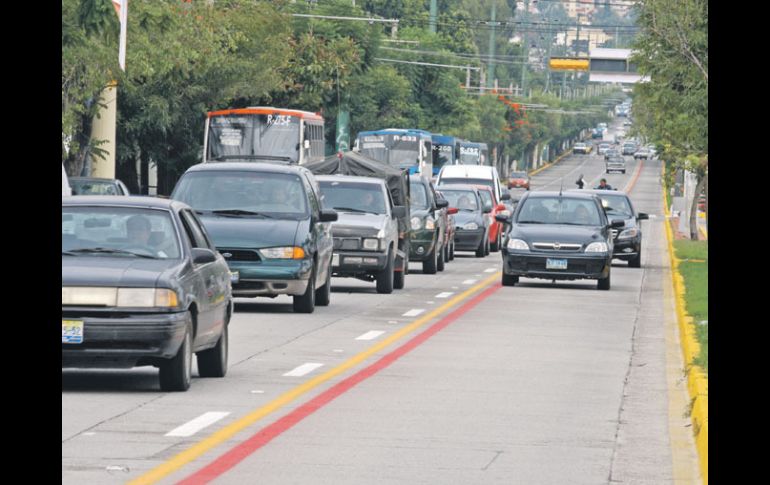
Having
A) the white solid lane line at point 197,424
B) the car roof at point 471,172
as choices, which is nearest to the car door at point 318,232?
the white solid lane line at point 197,424

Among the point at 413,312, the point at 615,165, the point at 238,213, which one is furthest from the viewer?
the point at 615,165

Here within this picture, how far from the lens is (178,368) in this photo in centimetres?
1403

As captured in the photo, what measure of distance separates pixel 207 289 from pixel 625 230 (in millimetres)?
25685

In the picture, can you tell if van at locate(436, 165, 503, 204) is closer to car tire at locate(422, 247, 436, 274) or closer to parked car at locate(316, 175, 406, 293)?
car tire at locate(422, 247, 436, 274)

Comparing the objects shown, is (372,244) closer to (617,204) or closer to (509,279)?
(509,279)

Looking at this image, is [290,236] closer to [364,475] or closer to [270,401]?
[270,401]

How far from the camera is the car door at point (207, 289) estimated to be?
576 inches

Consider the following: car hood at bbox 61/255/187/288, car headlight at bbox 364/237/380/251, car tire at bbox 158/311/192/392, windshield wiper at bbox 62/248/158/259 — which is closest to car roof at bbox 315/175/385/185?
car headlight at bbox 364/237/380/251

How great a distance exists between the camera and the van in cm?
5478

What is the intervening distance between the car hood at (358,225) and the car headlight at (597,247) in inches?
157

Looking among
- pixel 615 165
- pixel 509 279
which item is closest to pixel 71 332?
pixel 509 279

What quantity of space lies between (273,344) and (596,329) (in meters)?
5.08

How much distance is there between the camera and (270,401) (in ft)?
45.4

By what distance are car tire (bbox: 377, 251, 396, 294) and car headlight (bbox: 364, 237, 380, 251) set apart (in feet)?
1.31
